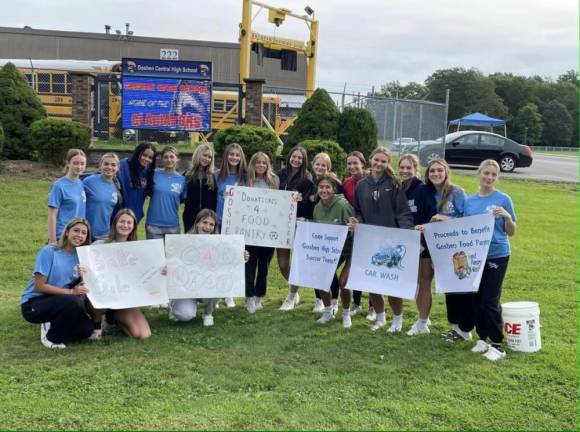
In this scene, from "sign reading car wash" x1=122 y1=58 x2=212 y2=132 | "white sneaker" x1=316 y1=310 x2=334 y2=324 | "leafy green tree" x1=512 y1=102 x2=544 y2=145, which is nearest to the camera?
"white sneaker" x1=316 y1=310 x2=334 y2=324

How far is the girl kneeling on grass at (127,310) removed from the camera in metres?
5.61

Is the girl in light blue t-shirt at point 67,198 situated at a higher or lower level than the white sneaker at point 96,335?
higher

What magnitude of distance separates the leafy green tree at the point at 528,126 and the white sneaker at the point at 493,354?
280ft

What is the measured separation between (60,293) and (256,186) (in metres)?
2.43

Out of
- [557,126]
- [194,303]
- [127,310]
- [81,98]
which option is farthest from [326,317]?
[557,126]

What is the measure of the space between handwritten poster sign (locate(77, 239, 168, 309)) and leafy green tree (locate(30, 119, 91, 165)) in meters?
9.19

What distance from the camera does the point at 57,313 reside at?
523 centimetres

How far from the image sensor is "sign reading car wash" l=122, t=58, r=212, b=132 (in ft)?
47.4

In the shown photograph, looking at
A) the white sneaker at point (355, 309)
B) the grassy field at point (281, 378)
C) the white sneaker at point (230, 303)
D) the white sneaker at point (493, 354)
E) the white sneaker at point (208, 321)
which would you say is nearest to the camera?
the grassy field at point (281, 378)

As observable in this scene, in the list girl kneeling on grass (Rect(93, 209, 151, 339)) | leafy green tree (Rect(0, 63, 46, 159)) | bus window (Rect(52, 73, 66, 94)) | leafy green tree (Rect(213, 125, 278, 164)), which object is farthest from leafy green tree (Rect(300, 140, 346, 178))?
bus window (Rect(52, 73, 66, 94))

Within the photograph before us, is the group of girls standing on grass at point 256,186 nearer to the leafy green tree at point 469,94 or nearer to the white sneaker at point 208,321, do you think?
the white sneaker at point 208,321

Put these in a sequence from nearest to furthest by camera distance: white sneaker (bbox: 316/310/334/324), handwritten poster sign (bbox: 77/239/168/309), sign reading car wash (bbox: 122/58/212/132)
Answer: handwritten poster sign (bbox: 77/239/168/309) < white sneaker (bbox: 316/310/334/324) < sign reading car wash (bbox: 122/58/212/132)

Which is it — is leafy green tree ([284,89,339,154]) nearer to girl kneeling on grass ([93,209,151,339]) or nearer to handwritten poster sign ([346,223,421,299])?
handwritten poster sign ([346,223,421,299])

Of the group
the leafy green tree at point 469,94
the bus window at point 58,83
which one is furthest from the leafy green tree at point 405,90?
the bus window at point 58,83
